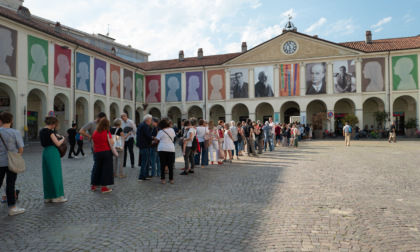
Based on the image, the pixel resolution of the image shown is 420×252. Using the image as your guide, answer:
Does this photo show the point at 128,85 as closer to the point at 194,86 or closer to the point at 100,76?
the point at 100,76

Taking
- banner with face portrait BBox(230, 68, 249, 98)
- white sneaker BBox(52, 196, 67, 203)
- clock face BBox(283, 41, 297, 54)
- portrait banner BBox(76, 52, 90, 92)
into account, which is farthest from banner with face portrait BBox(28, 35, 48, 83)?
clock face BBox(283, 41, 297, 54)

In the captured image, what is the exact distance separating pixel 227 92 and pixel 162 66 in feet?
33.4

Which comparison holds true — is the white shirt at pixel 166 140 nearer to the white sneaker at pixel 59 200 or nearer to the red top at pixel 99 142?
the red top at pixel 99 142

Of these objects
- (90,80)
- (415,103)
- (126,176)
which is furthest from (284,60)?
(126,176)

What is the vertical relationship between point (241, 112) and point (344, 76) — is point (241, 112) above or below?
below

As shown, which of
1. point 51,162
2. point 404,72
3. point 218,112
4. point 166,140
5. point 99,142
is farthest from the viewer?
point 218,112

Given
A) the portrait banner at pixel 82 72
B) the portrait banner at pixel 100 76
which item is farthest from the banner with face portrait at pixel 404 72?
the portrait banner at pixel 82 72

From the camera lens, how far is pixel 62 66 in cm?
2588

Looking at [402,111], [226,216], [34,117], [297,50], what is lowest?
[226,216]

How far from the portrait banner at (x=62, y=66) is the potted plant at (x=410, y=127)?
3427cm

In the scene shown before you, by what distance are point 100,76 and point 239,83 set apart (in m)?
16.2

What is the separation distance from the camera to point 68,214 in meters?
5.03

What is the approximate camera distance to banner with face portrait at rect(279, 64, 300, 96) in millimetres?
34562

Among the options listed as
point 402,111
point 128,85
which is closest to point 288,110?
point 402,111
